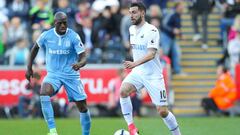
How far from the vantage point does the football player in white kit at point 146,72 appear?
14.0m

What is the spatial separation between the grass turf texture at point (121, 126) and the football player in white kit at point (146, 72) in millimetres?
2368

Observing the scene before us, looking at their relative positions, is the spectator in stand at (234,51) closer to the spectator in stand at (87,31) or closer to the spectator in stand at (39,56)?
the spectator in stand at (87,31)

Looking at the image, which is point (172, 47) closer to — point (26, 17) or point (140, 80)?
point (26, 17)

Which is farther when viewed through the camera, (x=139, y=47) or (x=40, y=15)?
(x=40, y=15)

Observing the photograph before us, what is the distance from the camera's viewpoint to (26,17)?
2484cm

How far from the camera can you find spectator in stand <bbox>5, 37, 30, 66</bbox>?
77.3ft

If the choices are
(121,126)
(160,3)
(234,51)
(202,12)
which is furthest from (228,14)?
(121,126)

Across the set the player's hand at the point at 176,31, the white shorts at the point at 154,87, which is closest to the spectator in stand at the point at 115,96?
the player's hand at the point at 176,31

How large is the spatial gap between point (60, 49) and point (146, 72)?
1.69 metres

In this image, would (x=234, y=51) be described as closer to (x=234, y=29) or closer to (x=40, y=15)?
(x=234, y=29)

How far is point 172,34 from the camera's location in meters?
24.6

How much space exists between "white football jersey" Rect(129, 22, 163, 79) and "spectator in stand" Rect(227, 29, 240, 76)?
10.1 metres

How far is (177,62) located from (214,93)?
211 centimetres

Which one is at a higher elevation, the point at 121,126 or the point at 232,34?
the point at 232,34
